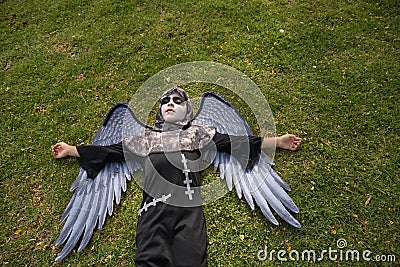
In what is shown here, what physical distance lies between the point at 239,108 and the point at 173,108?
1.00 m

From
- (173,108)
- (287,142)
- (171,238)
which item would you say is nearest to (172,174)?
(171,238)

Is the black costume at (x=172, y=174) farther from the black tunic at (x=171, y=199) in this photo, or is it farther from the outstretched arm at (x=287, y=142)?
the outstretched arm at (x=287, y=142)

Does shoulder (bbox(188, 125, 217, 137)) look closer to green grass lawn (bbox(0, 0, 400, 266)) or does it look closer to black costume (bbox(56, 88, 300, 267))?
black costume (bbox(56, 88, 300, 267))

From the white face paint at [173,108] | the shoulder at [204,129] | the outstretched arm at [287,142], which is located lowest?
the outstretched arm at [287,142]

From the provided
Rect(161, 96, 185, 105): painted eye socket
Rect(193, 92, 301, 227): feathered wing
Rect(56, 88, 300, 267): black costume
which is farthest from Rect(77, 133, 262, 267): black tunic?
Rect(161, 96, 185, 105): painted eye socket

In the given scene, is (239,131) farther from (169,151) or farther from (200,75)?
(200,75)

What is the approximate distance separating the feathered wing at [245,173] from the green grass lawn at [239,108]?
0.52ft

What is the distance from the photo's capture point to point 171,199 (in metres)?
3.19

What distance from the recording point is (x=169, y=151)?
346cm

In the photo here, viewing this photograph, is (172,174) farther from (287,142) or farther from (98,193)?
(287,142)

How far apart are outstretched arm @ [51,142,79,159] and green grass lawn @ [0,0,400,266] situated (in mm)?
128

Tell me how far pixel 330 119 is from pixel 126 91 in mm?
2639

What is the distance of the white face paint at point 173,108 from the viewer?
364cm

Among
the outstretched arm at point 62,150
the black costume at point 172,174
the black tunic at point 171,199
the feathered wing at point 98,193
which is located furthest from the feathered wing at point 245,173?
the outstretched arm at point 62,150
